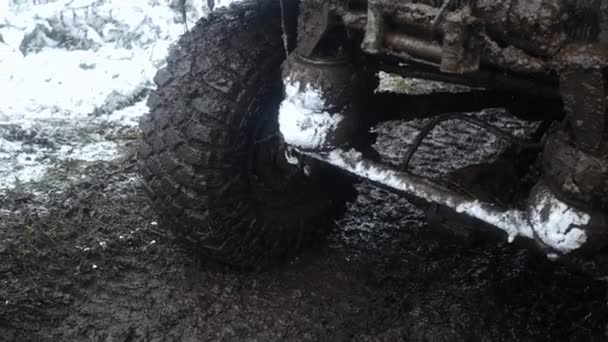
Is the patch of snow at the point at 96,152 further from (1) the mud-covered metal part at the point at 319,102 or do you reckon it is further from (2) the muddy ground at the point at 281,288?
(1) the mud-covered metal part at the point at 319,102

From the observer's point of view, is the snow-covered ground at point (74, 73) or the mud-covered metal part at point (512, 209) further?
the snow-covered ground at point (74, 73)

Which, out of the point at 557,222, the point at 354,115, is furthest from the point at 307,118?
the point at 557,222

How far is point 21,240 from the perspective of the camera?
3.07 m

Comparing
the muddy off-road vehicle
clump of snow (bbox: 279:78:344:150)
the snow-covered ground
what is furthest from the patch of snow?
clump of snow (bbox: 279:78:344:150)

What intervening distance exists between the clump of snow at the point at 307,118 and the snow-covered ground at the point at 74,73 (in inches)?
75.5

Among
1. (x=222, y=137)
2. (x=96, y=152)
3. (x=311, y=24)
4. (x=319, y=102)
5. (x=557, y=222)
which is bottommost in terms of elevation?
(x=96, y=152)

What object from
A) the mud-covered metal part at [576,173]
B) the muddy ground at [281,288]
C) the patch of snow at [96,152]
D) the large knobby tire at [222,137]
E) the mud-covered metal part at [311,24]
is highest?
the mud-covered metal part at [311,24]

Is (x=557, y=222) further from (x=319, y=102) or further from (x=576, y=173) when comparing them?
(x=319, y=102)

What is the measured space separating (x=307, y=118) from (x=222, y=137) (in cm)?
42

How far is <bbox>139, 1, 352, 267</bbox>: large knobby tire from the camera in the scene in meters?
2.51

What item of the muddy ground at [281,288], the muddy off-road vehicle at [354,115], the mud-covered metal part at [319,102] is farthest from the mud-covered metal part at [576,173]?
the mud-covered metal part at [319,102]

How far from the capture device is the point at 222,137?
250 centimetres

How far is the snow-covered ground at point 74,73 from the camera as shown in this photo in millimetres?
3967

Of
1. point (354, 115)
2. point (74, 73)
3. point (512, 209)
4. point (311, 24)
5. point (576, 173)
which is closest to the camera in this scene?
point (576, 173)
